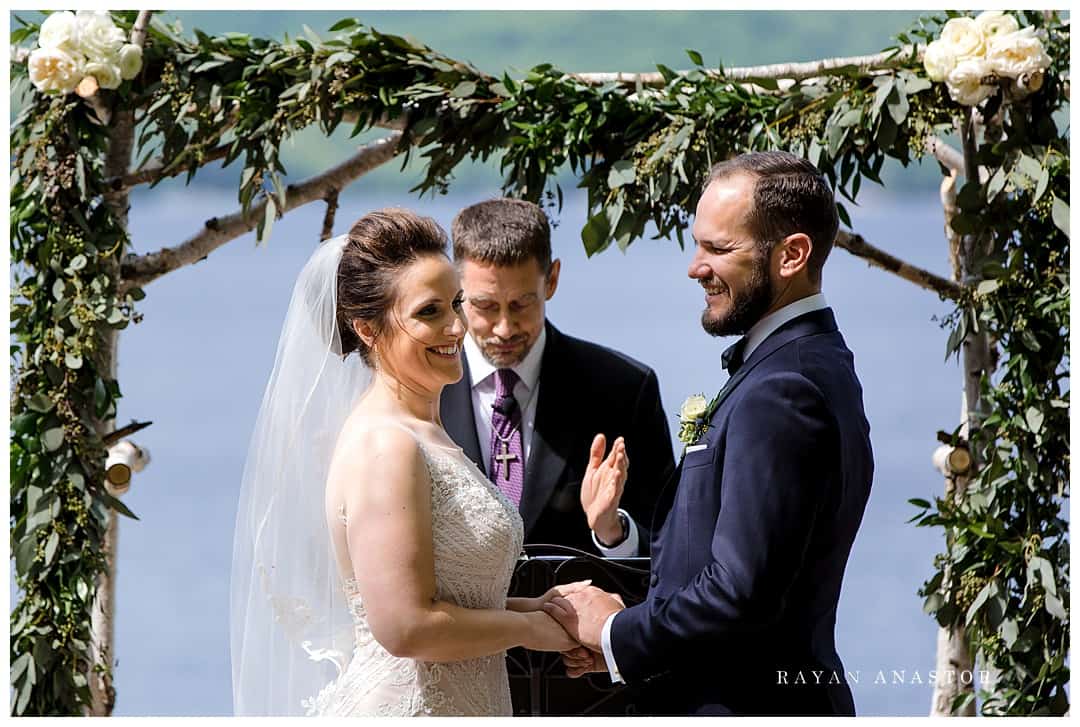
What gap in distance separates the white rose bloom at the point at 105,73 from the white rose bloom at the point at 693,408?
2455 mm

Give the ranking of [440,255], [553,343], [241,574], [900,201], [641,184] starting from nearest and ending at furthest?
[440,255] → [241,574] → [553,343] → [641,184] → [900,201]

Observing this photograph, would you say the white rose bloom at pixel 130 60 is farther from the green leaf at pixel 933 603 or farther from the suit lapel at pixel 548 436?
the green leaf at pixel 933 603

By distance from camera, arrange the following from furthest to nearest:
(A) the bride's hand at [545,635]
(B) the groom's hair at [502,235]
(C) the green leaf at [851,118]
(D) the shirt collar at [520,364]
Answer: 1. (C) the green leaf at [851,118]
2. (D) the shirt collar at [520,364]
3. (B) the groom's hair at [502,235]
4. (A) the bride's hand at [545,635]

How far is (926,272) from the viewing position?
4.36m

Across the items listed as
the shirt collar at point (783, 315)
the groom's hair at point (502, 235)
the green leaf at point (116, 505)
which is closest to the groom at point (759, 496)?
the shirt collar at point (783, 315)

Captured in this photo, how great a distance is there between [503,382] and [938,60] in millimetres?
1603

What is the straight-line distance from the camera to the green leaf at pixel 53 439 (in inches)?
162

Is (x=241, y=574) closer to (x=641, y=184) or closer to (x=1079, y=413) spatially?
(x=641, y=184)

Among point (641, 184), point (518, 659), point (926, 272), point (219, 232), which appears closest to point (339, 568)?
point (518, 659)

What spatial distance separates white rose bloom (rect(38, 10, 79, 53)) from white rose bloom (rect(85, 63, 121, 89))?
81mm

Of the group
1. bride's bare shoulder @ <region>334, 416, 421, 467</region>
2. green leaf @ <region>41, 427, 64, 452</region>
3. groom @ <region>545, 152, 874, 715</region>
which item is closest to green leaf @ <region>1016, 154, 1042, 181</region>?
groom @ <region>545, 152, 874, 715</region>

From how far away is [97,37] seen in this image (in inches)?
160

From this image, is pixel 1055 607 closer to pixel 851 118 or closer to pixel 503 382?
pixel 851 118

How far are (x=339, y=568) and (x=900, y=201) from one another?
2694 mm
